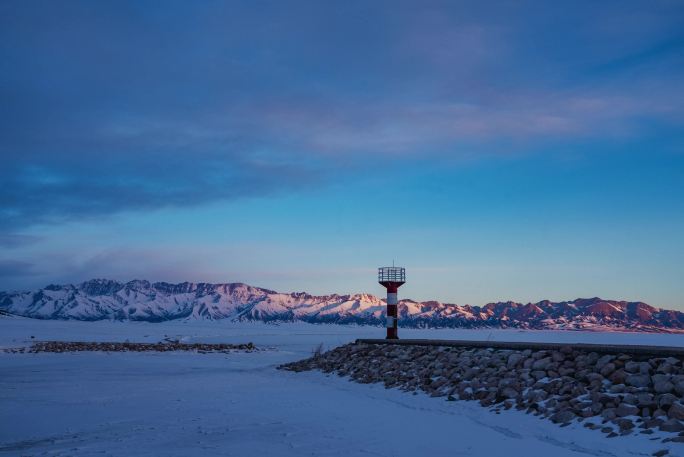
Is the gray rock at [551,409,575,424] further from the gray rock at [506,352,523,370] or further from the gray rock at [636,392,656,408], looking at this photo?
the gray rock at [506,352,523,370]

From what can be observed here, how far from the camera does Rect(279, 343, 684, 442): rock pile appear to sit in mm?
12477

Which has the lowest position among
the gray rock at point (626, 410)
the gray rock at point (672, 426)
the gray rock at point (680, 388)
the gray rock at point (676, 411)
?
the gray rock at point (672, 426)

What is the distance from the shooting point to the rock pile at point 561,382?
40.9 feet

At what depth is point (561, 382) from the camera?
1547cm

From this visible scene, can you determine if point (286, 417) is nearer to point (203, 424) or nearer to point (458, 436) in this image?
point (203, 424)

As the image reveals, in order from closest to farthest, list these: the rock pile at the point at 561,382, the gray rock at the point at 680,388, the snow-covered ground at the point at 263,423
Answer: the snow-covered ground at the point at 263,423
the rock pile at the point at 561,382
the gray rock at the point at 680,388

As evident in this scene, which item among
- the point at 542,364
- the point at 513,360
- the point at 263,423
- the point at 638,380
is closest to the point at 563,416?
the point at 638,380

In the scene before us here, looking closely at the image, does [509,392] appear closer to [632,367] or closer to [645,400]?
[632,367]

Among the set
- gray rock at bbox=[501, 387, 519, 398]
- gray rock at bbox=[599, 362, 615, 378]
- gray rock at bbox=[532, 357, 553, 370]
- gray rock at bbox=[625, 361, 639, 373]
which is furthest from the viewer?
gray rock at bbox=[532, 357, 553, 370]

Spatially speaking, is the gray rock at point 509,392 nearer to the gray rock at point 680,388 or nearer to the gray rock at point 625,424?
the gray rock at point 625,424

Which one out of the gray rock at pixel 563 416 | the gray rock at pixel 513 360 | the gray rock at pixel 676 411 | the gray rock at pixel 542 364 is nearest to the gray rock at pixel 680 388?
the gray rock at pixel 676 411

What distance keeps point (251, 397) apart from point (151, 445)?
25.8 ft

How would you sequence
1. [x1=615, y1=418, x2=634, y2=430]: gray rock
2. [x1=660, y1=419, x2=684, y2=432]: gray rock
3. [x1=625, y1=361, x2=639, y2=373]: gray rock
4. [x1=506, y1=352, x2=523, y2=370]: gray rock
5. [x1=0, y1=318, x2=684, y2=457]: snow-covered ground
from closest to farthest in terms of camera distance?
[x1=660, y1=419, x2=684, y2=432]: gray rock, [x1=0, y1=318, x2=684, y2=457]: snow-covered ground, [x1=615, y1=418, x2=634, y2=430]: gray rock, [x1=625, y1=361, x2=639, y2=373]: gray rock, [x1=506, y1=352, x2=523, y2=370]: gray rock

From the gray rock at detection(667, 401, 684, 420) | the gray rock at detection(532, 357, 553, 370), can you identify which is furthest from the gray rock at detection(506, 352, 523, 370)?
the gray rock at detection(667, 401, 684, 420)
